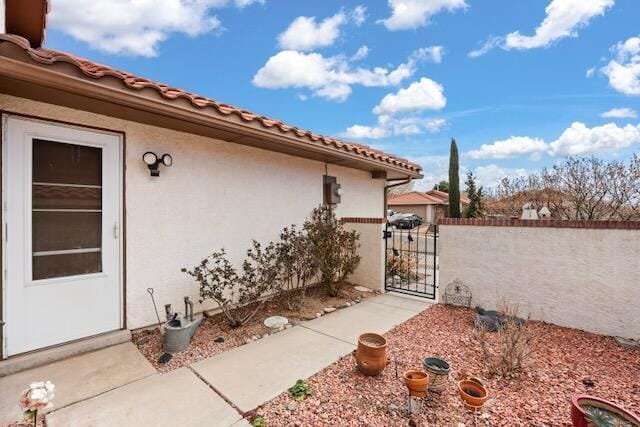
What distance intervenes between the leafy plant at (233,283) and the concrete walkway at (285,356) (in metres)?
0.91

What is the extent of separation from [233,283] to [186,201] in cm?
167

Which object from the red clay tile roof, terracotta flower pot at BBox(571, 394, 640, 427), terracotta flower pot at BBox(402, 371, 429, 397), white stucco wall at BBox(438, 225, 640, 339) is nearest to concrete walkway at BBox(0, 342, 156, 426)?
terracotta flower pot at BBox(402, 371, 429, 397)

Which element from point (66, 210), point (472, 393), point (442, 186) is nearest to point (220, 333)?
point (66, 210)

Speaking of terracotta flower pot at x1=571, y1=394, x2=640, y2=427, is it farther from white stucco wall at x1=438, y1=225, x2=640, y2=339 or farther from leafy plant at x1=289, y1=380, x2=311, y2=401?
white stucco wall at x1=438, y1=225, x2=640, y2=339

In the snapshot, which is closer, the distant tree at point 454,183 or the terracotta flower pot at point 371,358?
the terracotta flower pot at point 371,358

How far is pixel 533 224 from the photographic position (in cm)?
520

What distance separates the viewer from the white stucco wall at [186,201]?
4.41 m

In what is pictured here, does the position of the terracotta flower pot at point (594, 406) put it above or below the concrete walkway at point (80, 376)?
above

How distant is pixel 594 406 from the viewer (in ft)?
7.91

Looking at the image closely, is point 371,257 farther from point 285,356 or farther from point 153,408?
point 153,408

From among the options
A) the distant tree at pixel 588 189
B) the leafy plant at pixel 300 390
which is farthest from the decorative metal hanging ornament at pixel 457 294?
the distant tree at pixel 588 189

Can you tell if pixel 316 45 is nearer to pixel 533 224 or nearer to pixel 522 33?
pixel 522 33

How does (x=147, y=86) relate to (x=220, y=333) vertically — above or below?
above

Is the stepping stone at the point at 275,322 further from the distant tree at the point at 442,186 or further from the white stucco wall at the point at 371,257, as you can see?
the distant tree at the point at 442,186
